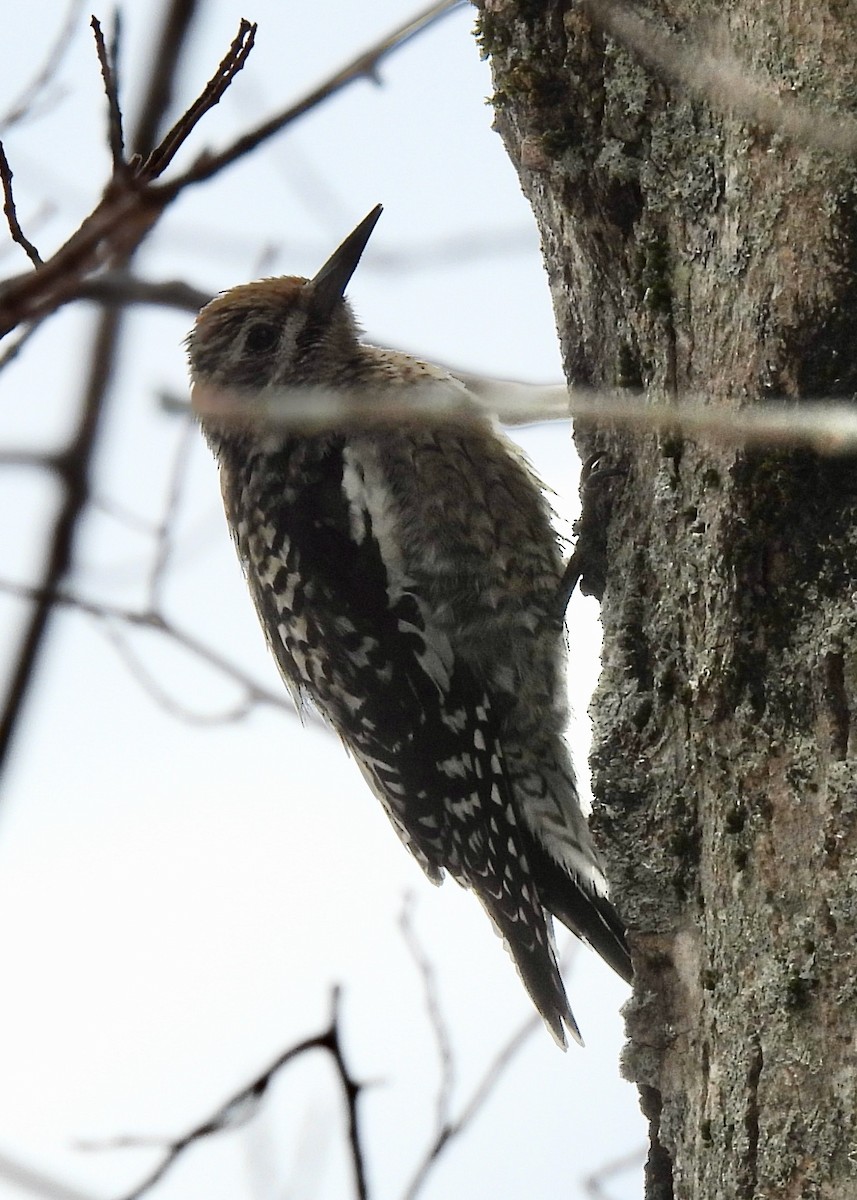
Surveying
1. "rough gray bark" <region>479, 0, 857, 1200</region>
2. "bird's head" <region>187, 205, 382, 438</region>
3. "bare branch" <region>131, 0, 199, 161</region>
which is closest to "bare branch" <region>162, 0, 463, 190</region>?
"bare branch" <region>131, 0, 199, 161</region>

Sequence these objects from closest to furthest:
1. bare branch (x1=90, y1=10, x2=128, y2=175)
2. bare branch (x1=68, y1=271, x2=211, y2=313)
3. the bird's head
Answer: bare branch (x1=90, y1=10, x2=128, y2=175), bare branch (x1=68, y1=271, x2=211, y2=313), the bird's head

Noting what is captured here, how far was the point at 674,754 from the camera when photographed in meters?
2.27

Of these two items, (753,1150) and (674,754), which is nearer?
(753,1150)

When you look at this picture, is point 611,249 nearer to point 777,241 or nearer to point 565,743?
point 777,241

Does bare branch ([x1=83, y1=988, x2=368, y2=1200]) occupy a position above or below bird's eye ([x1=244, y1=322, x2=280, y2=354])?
below

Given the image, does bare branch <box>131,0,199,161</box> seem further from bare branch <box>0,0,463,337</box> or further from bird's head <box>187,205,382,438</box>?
bird's head <box>187,205,382,438</box>

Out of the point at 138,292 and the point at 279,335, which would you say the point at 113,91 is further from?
the point at 279,335

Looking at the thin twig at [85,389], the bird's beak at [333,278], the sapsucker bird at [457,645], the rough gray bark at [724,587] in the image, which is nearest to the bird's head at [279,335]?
the bird's beak at [333,278]

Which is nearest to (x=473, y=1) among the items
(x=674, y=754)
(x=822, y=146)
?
(x=822, y=146)

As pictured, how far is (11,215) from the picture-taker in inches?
62.9

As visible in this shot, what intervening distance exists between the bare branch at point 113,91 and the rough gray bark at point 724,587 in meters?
0.97

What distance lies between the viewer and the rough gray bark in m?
1.89

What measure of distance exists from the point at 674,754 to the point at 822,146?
0.94 meters

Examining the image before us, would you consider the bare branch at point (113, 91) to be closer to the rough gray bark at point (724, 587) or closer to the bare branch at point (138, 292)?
the bare branch at point (138, 292)
